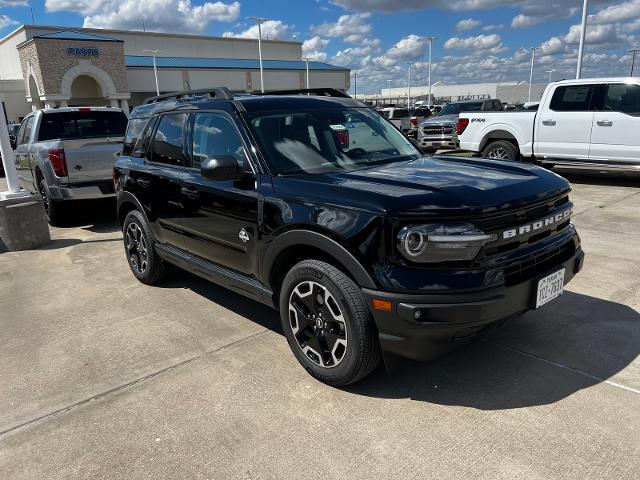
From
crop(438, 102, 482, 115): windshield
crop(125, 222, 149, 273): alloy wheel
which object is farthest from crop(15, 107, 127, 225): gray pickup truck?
crop(438, 102, 482, 115): windshield

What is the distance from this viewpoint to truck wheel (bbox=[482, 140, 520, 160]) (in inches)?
438

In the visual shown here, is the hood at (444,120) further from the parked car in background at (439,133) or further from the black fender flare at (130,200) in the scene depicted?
the black fender flare at (130,200)

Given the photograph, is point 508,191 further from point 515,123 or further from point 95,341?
point 515,123

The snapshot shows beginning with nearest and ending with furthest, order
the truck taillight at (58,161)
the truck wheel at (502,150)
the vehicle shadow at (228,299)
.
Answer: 1. the vehicle shadow at (228,299)
2. the truck taillight at (58,161)
3. the truck wheel at (502,150)

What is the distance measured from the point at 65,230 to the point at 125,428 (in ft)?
21.0

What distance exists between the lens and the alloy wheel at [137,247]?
5254 millimetres

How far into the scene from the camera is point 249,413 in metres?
3.04

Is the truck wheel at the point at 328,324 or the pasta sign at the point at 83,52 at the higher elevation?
the pasta sign at the point at 83,52

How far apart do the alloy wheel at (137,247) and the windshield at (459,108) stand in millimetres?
15318

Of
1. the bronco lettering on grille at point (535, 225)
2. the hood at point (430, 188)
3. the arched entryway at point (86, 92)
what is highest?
the arched entryway at point (86, 92)

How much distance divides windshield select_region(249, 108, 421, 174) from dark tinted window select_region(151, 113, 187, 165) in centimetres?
98

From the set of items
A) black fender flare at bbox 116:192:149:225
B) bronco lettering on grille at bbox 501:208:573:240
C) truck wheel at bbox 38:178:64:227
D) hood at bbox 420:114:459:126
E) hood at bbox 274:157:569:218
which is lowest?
truck wheel at bbox 38:178:64:227

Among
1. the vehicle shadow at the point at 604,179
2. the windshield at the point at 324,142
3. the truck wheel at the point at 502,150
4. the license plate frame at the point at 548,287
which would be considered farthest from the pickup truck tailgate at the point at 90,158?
the vehicle shadow at the point at 604,179

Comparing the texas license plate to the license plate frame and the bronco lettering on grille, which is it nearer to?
the license plate frame
